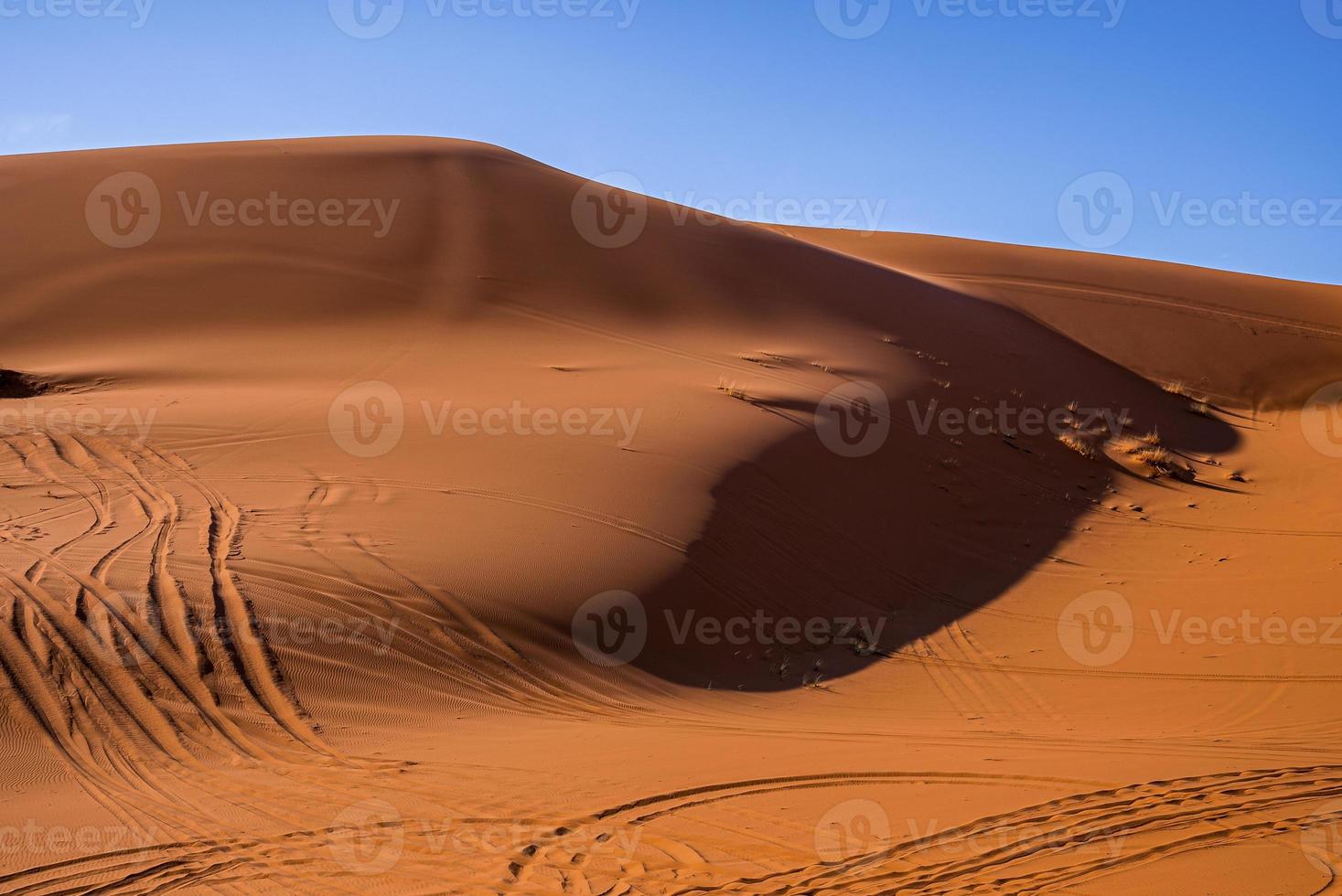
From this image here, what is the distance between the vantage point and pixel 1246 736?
22.1 feet

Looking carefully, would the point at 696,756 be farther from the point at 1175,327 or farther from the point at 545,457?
the point at 1175,327
